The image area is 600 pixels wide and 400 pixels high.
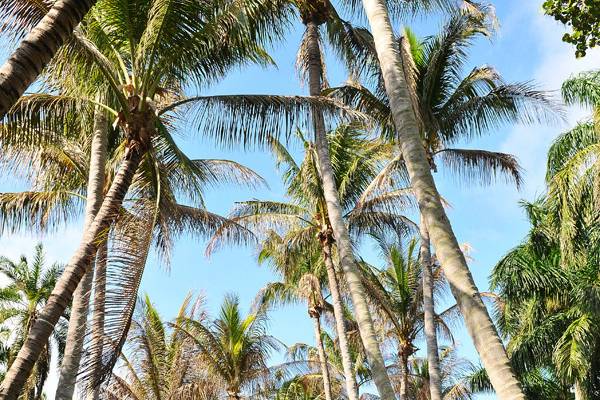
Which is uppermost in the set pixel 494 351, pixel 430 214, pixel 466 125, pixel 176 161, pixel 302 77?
pixel 302 77

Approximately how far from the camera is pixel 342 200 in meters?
17.7

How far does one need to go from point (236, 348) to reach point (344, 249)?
1112 cm

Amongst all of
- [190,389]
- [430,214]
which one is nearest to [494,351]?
[430,214]

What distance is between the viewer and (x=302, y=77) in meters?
14.8

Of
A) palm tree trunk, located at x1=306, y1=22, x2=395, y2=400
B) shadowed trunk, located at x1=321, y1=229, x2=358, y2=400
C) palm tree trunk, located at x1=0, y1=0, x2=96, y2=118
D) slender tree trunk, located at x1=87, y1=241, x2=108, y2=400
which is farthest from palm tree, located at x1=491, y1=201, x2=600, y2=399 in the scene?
palm tree trunk, located at x1=0, y1=0, x2=96, y2=118

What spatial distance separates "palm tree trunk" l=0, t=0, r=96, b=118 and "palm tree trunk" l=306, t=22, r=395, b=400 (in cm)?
566

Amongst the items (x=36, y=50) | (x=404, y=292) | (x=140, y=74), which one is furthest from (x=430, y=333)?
(x=36, y=50)

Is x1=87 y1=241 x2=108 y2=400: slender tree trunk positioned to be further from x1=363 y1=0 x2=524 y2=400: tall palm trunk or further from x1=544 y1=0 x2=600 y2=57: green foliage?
x1=544 y1=0 x2=600 y2=57: green foliage

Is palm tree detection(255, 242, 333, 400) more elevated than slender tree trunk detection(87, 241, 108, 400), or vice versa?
palm tree detection(255, 242, 333, 400)

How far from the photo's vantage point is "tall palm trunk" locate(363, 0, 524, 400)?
463cm

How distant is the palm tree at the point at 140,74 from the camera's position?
8.45 meters

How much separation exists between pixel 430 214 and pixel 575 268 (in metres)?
15.6

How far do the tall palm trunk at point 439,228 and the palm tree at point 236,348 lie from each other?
47.7 feet

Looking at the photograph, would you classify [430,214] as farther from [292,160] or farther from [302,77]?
[292,160]
